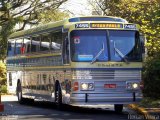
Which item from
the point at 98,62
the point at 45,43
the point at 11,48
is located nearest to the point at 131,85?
the point at 98,62

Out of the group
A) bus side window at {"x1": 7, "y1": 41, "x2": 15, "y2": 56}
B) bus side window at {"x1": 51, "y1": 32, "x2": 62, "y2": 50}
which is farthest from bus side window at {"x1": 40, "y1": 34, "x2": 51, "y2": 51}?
bus side window at {"x1": 7, "y1": 41, "x2": 15, "y2": 56}

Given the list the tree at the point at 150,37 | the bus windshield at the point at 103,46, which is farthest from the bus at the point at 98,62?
the tree at the point at 150,37

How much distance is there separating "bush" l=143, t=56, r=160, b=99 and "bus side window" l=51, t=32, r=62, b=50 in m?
5.92

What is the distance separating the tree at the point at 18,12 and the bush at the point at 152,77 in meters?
17.4

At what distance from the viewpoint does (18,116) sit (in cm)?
1817

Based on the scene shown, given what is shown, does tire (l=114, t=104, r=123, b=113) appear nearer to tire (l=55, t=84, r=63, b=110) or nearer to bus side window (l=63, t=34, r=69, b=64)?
tire (l=55, t=84, r=63, b=110)

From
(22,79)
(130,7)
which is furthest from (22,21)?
(22,79)

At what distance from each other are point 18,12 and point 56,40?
2369 cm

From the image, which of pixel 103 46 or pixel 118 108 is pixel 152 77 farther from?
pixel 103 46

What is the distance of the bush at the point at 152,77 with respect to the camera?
24928 millimetres

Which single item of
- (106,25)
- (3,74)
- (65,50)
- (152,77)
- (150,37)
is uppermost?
(106,25)

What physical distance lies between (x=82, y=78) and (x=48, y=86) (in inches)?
131

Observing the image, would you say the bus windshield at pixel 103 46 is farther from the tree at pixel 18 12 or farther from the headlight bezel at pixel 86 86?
the tree at pixel 18 12

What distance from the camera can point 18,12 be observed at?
43.6 metres
